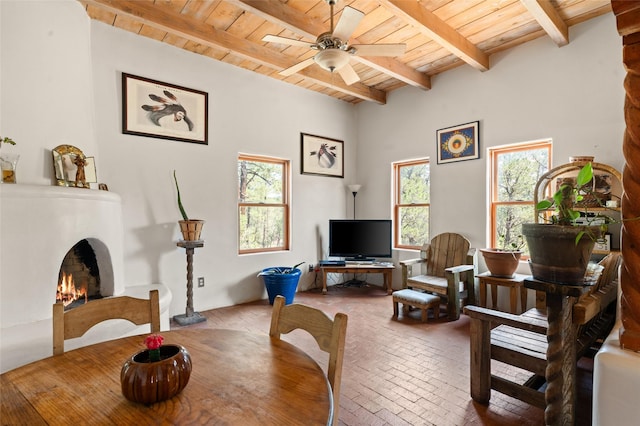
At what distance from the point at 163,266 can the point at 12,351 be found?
1782 millimetres

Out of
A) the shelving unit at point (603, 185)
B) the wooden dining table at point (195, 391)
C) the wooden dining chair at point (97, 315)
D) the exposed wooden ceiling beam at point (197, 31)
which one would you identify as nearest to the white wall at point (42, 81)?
the exposed wooden ceiling beam at point (197, 31)


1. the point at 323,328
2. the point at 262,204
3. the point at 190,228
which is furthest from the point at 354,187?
the point at 323,328

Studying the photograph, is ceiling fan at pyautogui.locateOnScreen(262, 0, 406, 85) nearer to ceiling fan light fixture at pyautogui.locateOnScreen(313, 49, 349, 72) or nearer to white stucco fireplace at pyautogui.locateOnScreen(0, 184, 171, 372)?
ceiling fan light fixture at pyautogui.locateOnScreen(313, 49, 349, 72)

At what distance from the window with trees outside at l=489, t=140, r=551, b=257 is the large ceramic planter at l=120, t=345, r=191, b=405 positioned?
385 cm

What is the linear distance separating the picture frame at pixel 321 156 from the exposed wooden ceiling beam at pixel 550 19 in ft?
9.92

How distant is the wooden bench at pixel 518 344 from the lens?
6.18ft

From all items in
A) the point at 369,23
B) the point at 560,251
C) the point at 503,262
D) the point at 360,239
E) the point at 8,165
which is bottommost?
the point at 503,262

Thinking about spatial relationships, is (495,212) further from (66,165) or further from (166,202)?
(66,165)

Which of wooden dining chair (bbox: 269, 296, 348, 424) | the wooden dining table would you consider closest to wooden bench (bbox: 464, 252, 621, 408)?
wooden dining chair (bbox: 269, 296, 348, 424)

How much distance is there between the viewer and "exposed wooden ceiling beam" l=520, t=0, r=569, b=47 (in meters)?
2.83

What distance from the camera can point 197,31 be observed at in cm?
333

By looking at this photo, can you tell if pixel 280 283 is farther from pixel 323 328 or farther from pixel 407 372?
pixel 323 328

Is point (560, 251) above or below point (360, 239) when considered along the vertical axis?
above

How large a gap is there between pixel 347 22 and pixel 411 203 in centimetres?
321
